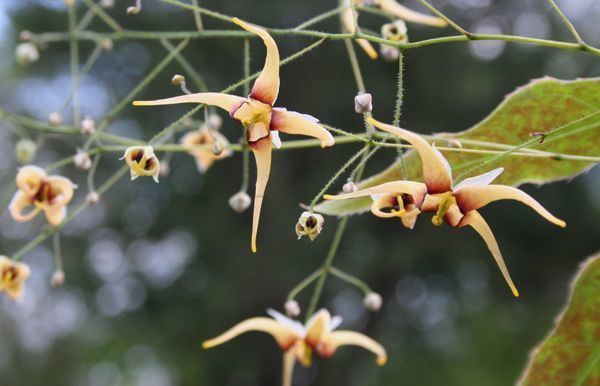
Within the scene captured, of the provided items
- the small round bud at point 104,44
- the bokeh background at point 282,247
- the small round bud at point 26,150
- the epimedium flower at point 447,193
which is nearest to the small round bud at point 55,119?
the small round bud at point 26,150

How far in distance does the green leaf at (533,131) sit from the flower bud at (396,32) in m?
0.22

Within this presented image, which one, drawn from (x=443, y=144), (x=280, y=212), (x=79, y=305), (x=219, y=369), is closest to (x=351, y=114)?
(x=280, y=212)

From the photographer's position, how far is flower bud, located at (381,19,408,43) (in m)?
0.97

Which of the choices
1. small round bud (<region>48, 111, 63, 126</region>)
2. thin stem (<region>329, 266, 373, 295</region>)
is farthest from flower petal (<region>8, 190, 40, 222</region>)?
thin stem (<region>329, 266, 373, 295</region>)

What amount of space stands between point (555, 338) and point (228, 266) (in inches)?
320

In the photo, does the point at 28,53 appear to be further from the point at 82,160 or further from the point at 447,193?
the point at 447,193

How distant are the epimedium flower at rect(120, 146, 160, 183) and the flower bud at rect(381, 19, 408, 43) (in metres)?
0.36

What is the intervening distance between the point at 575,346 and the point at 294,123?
332 mm

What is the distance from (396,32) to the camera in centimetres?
101

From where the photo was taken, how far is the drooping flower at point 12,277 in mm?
1044

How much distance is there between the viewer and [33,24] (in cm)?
834

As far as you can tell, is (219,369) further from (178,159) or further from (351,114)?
(351,114)

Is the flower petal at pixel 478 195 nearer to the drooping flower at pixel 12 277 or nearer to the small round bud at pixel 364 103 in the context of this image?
the small round bud at pixel 364 103

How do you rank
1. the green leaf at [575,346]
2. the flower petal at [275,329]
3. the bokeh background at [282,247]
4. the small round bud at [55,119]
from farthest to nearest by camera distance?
the bokeh background at [282,247] < the small round bud at [55,119] < the flower petal at [275,329] < the green leaf at [575,346]
